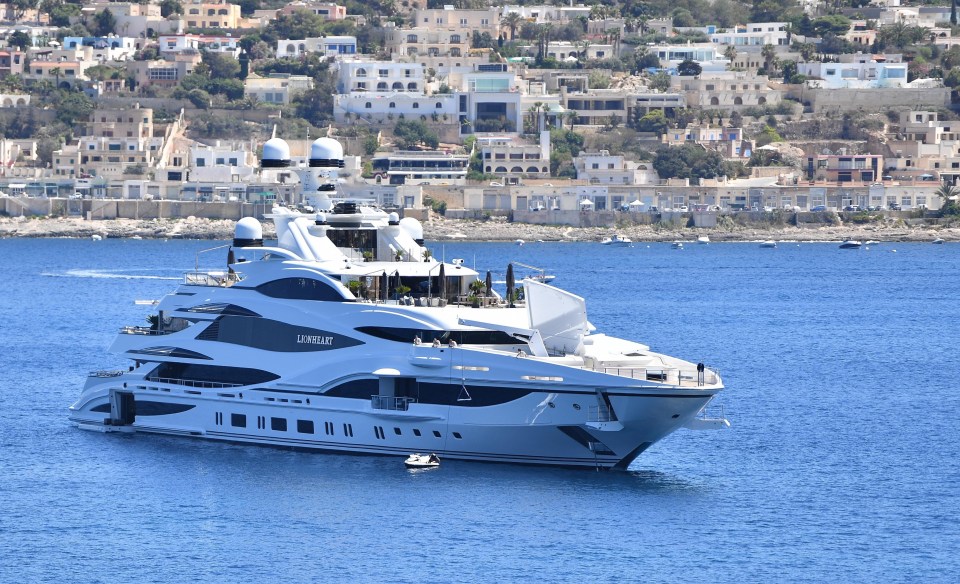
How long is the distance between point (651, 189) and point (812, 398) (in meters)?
89.6

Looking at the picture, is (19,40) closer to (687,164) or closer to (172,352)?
(687,164)

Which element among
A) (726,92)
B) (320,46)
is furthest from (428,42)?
(726,92)

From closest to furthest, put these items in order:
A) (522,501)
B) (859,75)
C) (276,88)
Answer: (522,501) → (276,88) → (859,75)

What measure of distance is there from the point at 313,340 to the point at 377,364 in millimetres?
1875

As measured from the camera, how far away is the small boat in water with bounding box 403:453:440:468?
40781mm

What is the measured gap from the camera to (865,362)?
207 ft

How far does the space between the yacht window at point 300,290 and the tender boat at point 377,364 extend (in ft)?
0.10

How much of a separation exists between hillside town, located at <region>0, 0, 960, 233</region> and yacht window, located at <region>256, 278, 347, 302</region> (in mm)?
87486

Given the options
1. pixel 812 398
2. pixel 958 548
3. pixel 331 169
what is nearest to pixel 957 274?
pixel 812 398

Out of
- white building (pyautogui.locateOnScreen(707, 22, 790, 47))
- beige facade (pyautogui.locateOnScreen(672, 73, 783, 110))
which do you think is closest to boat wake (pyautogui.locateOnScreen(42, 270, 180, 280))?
beige facade (pyautogui.locateOnScreen(672, 73, 783, 110))

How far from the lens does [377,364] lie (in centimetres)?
4166

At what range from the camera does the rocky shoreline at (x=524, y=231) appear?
137 meters

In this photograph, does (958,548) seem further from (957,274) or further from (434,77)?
(434,77)

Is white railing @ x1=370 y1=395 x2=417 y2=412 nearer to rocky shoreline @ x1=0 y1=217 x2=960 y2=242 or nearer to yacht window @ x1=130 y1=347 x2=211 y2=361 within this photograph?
yacht window @ x1=130 y1=347 x2=211 y2=361
